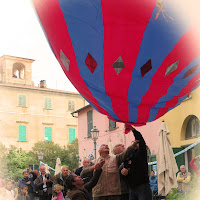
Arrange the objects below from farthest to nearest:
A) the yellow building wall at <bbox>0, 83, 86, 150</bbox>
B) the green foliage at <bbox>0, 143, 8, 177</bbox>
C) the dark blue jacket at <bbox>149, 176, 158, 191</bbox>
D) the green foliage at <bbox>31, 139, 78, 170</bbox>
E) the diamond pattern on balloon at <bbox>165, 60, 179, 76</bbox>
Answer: the yellow building wall at <bbox>0, 83, 86, 150</bbox> < the green foliage at <bbox>31, 139, 78, 170</bbox> < the green foliage at <bbox>0, 143, 8, 177</bbox> < the dark blue jacket at <bbox>149, 176, 158, 191</bbox> < the diamond pattern on balloon at <bbox>165, 60, 179, 76</bbox>

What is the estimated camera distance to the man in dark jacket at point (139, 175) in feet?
21.8

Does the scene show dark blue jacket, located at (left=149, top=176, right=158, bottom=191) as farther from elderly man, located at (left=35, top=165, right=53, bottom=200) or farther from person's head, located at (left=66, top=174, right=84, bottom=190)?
person's head, located at (left=66, top=174, right=84, bottom=190)

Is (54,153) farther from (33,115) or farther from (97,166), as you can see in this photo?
(97,166)

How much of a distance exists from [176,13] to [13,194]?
910cm

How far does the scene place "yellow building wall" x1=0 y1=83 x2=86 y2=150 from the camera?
139 ft

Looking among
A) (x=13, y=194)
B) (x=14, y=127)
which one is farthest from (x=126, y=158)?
(x=14, y=127)

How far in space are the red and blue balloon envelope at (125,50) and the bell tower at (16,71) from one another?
133 feet

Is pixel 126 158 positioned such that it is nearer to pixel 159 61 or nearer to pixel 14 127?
pixel 159 61

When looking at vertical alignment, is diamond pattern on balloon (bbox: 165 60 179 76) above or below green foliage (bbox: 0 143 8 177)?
above

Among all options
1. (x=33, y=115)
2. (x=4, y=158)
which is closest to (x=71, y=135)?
(x=33, y=115)

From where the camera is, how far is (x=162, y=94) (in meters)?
5.24

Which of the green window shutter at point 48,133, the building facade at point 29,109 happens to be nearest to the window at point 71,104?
the building facade at point 29,109

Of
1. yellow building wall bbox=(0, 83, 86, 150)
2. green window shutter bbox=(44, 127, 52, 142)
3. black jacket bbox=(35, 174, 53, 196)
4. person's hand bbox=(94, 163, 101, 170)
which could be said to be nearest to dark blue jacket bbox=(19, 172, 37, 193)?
black jacket bbox=(35, 174, 53, 196)

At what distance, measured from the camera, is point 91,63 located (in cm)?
484
